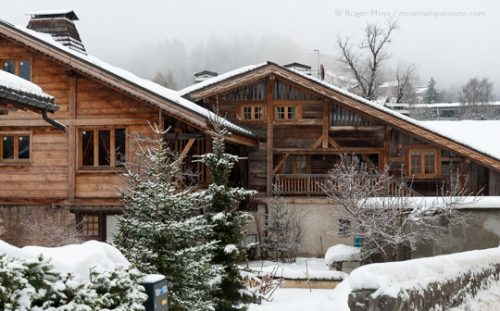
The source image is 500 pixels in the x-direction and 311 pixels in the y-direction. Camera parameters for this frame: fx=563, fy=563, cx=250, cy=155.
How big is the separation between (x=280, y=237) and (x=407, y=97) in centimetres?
6444

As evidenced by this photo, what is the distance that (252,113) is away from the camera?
77.4 feet

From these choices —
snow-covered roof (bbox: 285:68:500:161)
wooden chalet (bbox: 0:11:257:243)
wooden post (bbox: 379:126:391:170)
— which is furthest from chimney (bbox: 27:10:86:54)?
wooden post (bbox: 379:126:391:170)

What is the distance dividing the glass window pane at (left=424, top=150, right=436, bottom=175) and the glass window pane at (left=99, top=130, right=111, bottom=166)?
42.0 ft

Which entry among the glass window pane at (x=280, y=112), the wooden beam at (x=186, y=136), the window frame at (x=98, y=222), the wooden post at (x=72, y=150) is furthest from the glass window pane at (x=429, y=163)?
the wooden post at (x=72, y=150)

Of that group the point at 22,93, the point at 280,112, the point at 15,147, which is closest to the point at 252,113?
the point at 280,112

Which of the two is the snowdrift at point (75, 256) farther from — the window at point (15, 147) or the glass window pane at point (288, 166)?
the glass window pane at point (288, 166)

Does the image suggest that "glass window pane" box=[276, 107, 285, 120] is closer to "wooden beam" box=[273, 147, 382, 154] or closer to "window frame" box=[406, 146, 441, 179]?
"wooden beam" box=[273, 147, 382, 154]

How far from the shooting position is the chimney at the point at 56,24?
2362 centimetres

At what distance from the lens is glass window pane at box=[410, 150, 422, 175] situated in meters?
23.3

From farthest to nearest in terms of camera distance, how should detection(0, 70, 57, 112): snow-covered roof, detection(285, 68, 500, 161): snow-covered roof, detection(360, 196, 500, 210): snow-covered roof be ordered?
detection(285, 68, 500, 161): snow-covered roof
detection(360, 196, 500, 210): snow-covered roof
detection(0, 70, 57, 112): snow-covered roof

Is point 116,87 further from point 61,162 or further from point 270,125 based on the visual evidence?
point 270,125

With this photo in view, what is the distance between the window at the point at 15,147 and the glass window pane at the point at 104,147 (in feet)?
9.07

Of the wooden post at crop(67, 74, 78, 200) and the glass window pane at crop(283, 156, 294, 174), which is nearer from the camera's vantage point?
the wooden post at crop(67, 74, 78, 200)

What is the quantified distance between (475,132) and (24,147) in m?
19.7
